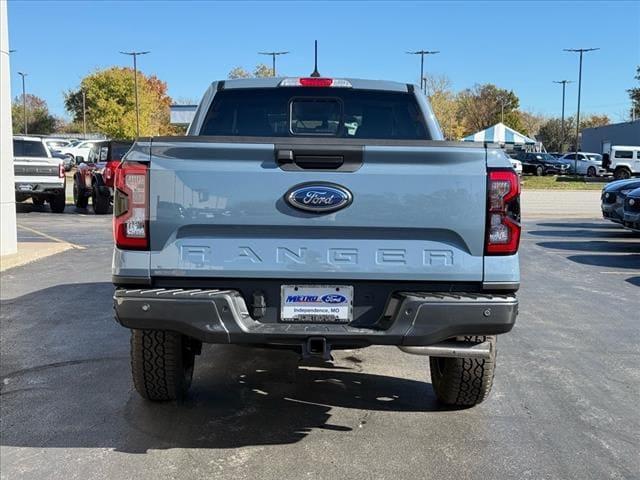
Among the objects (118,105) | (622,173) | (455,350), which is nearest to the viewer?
(455,350)

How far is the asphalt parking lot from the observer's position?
12.0ft

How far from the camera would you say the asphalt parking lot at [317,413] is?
366 cm

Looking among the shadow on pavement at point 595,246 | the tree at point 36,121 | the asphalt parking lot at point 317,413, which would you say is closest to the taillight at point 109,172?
the asphalt parking lot at point 317,413

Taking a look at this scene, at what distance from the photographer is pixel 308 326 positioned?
139 inches

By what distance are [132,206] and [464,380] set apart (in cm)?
227

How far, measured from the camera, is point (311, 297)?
3.54 m

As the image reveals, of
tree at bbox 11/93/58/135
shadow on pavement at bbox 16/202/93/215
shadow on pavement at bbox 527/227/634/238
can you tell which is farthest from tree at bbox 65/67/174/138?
shadow on pavement at bbox 527/227/634/238

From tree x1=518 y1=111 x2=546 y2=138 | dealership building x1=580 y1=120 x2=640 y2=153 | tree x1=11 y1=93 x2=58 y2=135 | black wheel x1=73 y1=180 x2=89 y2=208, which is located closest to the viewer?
black wheel x1=73 y1=180 x2=89 y2=208

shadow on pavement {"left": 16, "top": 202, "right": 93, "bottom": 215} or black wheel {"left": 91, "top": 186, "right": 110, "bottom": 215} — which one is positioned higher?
black wheel {"left": 91, "top": 186, "right": 110, "bottom": 215}

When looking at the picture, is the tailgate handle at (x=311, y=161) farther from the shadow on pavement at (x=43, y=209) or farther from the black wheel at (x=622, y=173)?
the black wheel at (x=622, y=173)

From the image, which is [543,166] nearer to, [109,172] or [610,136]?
[610,136]

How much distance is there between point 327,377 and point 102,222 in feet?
40.5

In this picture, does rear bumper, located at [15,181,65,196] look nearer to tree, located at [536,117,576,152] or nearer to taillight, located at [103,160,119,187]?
taillight, located at [103,160,119,187]

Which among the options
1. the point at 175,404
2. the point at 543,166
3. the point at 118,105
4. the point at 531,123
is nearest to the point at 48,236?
the point at 175,404
